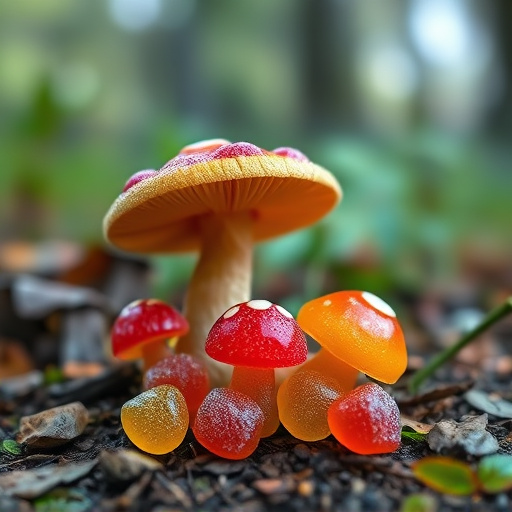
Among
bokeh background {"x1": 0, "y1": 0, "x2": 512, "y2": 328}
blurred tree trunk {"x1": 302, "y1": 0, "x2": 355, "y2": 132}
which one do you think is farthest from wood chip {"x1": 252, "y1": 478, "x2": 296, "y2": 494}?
blurred tree trunk {"x1": 302, "y1": 0, "x2": 355, "y2": 132}

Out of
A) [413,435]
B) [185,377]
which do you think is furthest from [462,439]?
[185,377]

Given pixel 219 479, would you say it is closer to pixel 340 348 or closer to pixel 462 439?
pixel 340 348

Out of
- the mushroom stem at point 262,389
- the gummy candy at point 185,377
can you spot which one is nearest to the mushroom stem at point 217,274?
the gummy candy at point 185,377

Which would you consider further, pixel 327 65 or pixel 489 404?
pixel 327 65

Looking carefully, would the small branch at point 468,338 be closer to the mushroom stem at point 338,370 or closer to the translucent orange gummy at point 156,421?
the mushroom stem at point 338,370

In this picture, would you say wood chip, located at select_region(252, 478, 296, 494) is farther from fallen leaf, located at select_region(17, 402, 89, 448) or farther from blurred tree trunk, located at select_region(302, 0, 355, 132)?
blurred tree trunk, located at select_region(302, 0, 355, 132)
